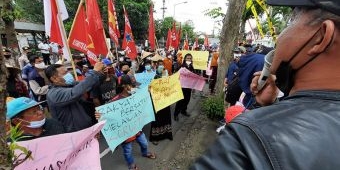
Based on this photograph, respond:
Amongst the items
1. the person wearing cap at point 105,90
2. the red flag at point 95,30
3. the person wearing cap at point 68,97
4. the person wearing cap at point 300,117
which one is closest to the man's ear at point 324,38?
the person wearing cap at point 300,117

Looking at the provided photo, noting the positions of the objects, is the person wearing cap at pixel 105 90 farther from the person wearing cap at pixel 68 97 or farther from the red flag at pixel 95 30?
the person wearing cap at pixel 68 97

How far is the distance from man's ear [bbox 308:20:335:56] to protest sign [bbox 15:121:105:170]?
2.05 metres

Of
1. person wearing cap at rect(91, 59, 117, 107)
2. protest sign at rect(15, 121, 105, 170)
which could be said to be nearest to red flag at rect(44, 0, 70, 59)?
person wearing cap at rect(91, 59, 117, 107)

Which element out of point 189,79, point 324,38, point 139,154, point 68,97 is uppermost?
point 324,38

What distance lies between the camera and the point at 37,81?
6.64 meters

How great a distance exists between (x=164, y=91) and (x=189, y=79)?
1.80 metres

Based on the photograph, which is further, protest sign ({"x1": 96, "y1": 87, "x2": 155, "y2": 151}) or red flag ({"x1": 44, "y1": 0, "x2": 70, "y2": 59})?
red flag ({"x1": 44, "y1": 0, "x2": 70, "y2": 59})

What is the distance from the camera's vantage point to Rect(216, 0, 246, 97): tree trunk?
7029mm

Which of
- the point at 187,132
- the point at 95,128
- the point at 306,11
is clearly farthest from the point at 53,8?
the point at 306,11

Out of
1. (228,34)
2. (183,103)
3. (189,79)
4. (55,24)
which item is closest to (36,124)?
(55,24)

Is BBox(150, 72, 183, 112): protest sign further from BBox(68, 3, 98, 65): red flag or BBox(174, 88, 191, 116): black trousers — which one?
BBox(68, 3, 98, 65): red flag

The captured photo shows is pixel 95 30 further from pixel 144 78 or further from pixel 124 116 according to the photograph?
pixel 124 116

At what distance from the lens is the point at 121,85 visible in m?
4.79

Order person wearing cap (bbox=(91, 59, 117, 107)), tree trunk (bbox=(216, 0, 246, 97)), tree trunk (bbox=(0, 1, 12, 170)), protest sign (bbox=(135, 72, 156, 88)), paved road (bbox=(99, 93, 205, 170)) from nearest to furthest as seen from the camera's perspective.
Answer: tree trunk (bbox=(0, 1, 12, 170)) < paved road (bbox=(99, 93, 205, 170)) < person wearing cap (bbox=(91, 59, 117, 107)) < protest sign (bbox=(135, 72, 156, 88)) < tree trunk (bbox=(216, 0, 246, 97))
